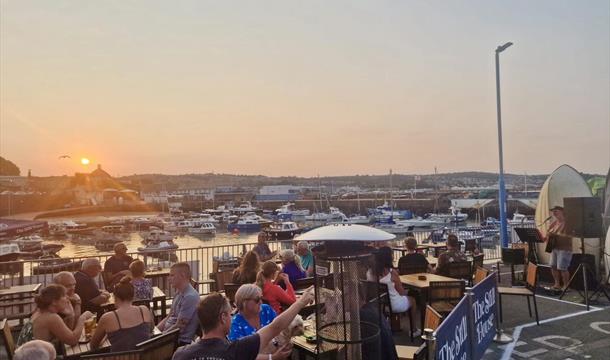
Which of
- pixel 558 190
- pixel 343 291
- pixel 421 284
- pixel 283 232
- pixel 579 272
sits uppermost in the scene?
pixel 558 190

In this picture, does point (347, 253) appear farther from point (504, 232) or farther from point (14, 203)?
point (14, 203)

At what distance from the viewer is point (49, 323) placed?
14.4 ft

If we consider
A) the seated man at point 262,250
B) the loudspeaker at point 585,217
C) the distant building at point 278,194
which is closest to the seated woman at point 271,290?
the seated man at point 262,250

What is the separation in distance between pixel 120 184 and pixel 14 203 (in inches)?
2408

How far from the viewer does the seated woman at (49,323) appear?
435 centimetres

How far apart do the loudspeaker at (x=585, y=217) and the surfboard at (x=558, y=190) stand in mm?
3307

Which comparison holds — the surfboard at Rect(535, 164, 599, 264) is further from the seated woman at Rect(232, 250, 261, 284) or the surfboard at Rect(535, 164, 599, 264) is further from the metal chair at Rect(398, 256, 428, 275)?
the seated woman at Rect(232, 250, 261, 284)

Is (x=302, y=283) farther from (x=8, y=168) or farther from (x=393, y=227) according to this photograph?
(x=8, y=168)

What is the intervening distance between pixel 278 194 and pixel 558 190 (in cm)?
13391

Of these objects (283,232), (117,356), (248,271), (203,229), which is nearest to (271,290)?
(248,271)

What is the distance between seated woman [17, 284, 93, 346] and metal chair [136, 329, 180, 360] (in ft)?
4.20

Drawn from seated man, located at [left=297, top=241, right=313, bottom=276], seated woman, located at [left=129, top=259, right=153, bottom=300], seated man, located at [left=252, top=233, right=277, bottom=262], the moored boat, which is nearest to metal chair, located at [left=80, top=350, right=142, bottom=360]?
seated woman, located at [left=129, top=259, right=153, bottom=300]

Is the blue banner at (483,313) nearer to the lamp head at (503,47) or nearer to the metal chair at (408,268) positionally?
the metal chair at (408,268)

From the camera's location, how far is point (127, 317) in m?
4.19
